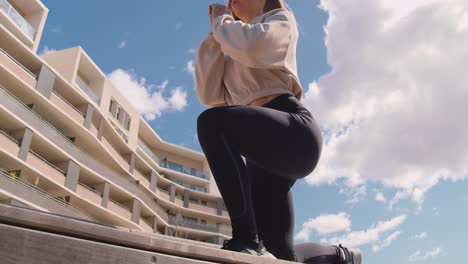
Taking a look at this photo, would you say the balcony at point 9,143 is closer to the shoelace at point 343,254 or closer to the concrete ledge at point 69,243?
the shoelace at point 343,254

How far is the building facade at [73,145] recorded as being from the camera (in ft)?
66.2

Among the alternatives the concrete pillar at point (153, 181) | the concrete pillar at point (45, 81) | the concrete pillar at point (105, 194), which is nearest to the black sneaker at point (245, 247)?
the concrete pillar at point (45, 81)

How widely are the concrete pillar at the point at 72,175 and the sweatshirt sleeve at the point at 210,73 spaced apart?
78.8ft

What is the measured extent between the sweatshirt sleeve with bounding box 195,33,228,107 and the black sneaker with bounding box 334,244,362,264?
29.0 inches

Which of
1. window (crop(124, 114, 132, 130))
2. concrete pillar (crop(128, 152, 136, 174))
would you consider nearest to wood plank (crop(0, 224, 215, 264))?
concrete pillar (crop(128, 152, 136, 174))

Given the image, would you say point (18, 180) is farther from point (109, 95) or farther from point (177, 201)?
point (177, 201)

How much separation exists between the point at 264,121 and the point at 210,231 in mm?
40667

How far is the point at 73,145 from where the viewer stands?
24.5 meters

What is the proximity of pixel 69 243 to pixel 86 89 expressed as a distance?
95.3 ft

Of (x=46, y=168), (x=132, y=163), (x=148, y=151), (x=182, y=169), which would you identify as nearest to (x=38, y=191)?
(x=46, y=168)

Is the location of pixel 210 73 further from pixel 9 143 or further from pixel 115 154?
pixel 115 154

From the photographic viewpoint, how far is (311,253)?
59.8 inches

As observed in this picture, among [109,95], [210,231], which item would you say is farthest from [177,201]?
[109,95]

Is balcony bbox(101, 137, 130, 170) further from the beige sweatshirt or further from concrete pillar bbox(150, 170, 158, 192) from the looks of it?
the beige sweatshirt
